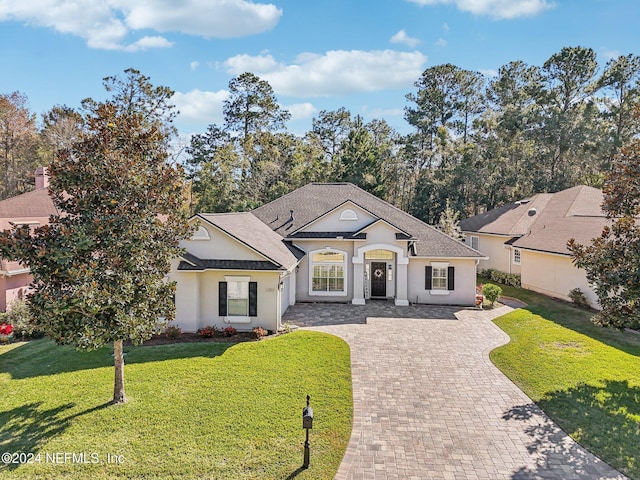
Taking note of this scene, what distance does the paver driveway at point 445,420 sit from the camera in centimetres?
722

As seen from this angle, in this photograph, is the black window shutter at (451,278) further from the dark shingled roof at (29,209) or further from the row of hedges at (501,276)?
the dark shingled roof at (29,209)

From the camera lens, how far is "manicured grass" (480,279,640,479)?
822cm

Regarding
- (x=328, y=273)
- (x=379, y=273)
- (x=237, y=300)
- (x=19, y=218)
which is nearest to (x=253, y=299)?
(x=237, y=300)

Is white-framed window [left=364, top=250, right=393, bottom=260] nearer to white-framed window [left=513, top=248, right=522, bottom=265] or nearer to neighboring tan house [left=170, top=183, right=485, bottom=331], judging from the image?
neighboring tan house [left=170, top=183, right=485, bottom=331]

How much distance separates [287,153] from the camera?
1706 inches

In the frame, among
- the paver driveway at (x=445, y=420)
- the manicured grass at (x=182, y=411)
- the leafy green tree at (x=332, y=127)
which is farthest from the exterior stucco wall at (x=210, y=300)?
the leafy green tree at (x=332, y=127)

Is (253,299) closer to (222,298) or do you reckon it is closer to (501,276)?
(222,298)

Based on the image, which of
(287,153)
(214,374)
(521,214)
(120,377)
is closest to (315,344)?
(214,374)

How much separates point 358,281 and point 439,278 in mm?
4488

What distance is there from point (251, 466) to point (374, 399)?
3895 mm

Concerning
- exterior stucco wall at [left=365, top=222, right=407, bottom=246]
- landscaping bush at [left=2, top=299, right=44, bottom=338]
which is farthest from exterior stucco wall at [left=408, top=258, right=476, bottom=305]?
landscaping bush at [left=2, top=299, right=44, bottom=338]

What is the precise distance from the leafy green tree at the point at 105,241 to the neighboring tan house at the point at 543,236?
19.8 m

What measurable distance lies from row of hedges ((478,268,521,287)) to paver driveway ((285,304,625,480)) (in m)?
11.0

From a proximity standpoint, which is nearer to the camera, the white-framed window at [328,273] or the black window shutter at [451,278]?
the black window shutter at [451,278]
